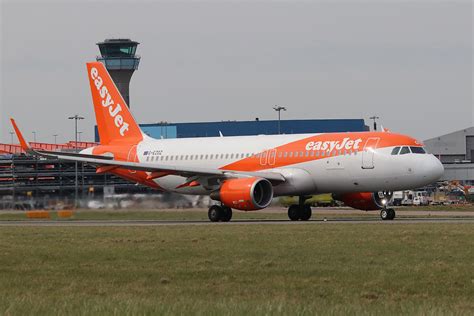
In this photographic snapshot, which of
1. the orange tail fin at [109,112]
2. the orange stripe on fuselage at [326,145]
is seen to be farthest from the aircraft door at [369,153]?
the orange tail fin at [109,112]

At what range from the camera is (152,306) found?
50.3 feet

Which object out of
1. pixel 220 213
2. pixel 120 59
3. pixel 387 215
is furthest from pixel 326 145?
pixel 120 59

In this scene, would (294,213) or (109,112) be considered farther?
(109,112)

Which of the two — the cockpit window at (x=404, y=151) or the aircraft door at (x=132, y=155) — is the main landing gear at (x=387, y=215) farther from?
the aircraft door at (x=132, y=155)

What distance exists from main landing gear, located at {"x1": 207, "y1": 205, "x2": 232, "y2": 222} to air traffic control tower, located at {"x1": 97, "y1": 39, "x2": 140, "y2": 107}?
11861cm

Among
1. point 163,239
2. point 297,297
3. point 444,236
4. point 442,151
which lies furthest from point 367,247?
point 442,151

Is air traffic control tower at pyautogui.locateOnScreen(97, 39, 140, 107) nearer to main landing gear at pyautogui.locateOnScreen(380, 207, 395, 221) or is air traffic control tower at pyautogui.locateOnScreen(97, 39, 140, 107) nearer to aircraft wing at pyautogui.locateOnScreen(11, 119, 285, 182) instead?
aircraft wing at pyautogui.locateOnScreen(11, 119, 285, 182)

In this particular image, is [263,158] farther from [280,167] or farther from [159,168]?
[159,168]

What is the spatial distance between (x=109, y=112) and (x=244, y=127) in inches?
3995

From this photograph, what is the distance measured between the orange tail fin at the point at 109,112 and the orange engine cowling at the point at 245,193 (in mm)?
11105

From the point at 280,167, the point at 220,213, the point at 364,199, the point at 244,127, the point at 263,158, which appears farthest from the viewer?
the point at 244,127

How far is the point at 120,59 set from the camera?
16600cm

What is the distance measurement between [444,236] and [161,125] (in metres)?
129

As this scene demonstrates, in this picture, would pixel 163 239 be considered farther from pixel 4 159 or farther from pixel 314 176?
pixel 4 159
